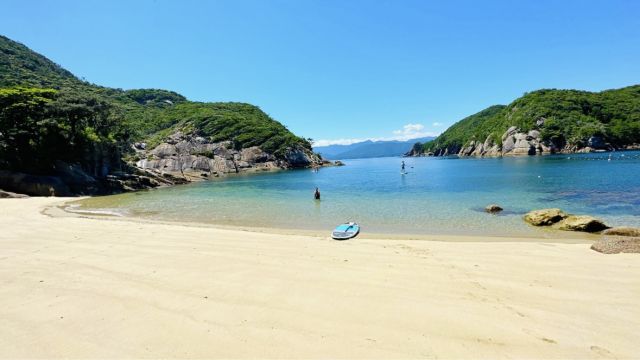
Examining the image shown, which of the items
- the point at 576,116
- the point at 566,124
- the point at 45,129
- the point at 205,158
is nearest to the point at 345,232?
the point at 45,129

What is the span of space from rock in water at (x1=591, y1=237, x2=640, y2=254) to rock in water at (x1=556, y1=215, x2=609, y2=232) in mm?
4795

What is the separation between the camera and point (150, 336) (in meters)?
5.88

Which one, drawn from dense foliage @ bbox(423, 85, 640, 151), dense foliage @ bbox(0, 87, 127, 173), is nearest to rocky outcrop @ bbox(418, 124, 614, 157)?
dense foliage @ bbox(423, 85, 640, 151)

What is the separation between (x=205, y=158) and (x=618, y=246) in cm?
9415

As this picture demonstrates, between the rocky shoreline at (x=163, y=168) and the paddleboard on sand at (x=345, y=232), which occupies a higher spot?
the rocky shoreline at (x=163, y=168)

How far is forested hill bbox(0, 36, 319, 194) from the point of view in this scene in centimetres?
4269

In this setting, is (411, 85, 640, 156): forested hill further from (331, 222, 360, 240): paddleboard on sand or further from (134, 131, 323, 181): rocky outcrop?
(331, 222, 360, 240): paddleboard on sand

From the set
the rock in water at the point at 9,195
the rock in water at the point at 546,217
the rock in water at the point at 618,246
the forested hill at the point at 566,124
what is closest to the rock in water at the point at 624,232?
the rock in water at the point at 546,217

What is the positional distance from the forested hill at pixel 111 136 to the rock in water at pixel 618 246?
48894 mm

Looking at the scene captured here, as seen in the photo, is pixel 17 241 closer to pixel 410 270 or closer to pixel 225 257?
pixel 225 257

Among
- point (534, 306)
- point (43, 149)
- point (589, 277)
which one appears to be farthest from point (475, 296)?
point (43, 149)

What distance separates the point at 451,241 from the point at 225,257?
10.6 metres

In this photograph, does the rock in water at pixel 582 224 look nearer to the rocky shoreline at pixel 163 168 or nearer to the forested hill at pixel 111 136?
the rocky shoreline at pixel 163 168

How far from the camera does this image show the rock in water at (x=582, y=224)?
18.2 m
